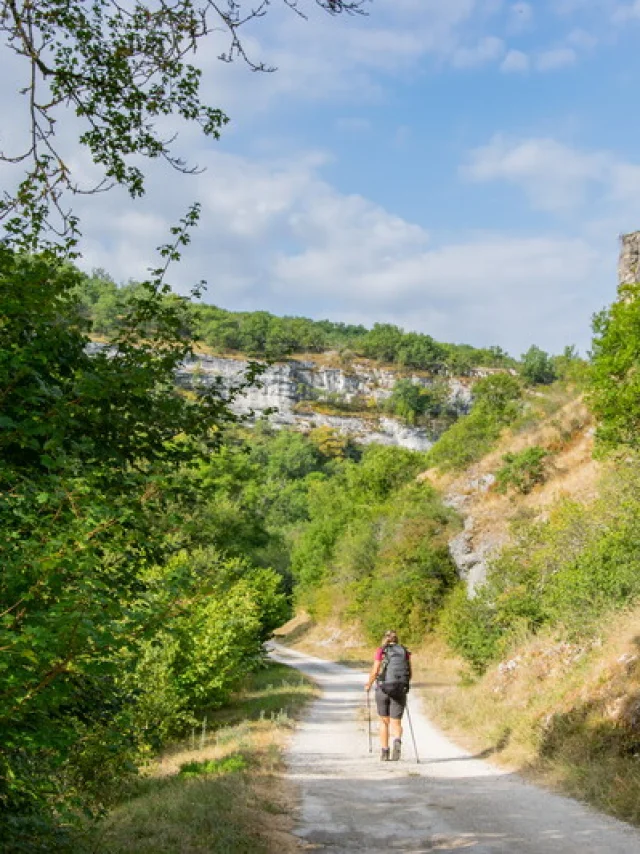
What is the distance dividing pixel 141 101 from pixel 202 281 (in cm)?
154

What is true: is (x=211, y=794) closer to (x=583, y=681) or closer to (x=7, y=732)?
(x=7, y=732)

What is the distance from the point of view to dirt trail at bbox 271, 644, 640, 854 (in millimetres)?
6465

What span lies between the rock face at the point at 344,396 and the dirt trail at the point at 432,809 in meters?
144

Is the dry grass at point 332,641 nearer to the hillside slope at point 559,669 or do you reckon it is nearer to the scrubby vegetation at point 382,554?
the scrubby vegetation at point 382,554

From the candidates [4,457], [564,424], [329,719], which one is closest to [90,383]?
[4,457]

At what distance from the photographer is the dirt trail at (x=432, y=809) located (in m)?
6.46

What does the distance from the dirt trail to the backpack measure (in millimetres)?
1153

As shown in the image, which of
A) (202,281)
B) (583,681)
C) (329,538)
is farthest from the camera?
(329,538)

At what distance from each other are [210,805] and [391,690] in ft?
16.5

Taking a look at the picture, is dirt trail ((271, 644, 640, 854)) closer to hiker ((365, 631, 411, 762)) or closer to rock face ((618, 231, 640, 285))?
hiker ((365, 631, 411, 762))

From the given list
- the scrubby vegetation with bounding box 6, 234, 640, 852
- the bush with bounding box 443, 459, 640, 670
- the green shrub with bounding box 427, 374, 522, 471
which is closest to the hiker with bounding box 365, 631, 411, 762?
the scrubby vegetation with bounding box 6, 234, 640, 852

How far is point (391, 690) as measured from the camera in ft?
38.3

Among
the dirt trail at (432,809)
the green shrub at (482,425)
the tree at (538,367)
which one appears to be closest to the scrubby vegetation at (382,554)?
the green shrub at (482,425)

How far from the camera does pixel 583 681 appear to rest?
38.5ft
